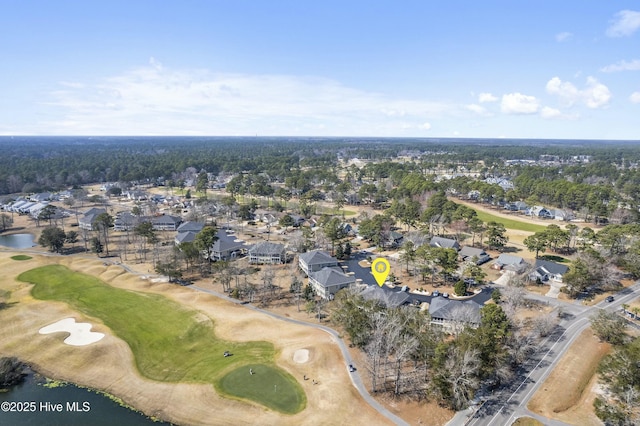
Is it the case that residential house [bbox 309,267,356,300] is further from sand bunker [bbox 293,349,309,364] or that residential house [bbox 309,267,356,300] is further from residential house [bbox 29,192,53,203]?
residential house [bbox 29,192,53,203]

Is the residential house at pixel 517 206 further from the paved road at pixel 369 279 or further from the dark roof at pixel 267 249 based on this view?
the dark roof at pixel 267 249

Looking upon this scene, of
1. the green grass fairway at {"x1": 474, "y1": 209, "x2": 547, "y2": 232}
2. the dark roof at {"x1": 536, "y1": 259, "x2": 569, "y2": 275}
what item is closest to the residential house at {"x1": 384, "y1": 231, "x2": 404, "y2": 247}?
the dark roof at {"x1": 536, "y1": 259, "x2": 569, "y2": 275}

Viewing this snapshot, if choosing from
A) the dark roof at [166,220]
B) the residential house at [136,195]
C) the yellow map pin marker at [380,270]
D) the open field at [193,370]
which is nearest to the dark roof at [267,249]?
the open field at [193,370]

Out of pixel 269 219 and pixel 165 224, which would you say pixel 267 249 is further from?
pixel 165 224

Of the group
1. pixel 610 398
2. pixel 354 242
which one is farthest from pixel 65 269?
pixel 610 398

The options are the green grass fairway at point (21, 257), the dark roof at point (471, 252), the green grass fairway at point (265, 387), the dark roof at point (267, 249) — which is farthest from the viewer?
the dark roof at point (471, 252)

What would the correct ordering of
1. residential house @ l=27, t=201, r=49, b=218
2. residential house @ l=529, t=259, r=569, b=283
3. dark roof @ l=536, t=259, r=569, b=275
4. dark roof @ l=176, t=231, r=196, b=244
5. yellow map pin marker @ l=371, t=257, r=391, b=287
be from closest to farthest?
yellow map pin marker @ l=371, t=257, r=391, b=287
residential house @ l=529, t=259, r=569, b=283
dark roof @ l=536, t=259, r=569, b=275
dark roof @ l=176, t=231, r=196, b=244
residential house @ l=27, t=201, r=49, b=218

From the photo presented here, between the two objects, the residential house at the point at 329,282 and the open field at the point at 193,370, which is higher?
the residential house at the point at 329,282

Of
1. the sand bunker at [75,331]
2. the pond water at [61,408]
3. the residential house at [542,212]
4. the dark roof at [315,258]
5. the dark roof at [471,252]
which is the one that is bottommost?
the pond water at [61,408]
